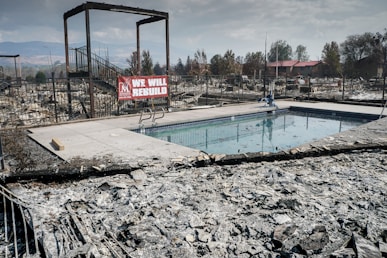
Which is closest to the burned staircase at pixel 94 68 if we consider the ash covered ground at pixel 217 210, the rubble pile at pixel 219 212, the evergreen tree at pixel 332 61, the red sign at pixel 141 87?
the red sign at pixel 141 87

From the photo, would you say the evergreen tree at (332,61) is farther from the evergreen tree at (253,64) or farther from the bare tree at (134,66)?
the bare tree at (134,66)

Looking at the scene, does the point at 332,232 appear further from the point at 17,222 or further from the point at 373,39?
the point at 373,39

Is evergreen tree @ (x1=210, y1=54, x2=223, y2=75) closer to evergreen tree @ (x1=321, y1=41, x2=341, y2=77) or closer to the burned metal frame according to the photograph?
evergreen tree @ (x1=321, y1=41, x2=341, y2=77)

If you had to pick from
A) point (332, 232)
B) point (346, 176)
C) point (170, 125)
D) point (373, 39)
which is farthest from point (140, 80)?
point (373, 39)

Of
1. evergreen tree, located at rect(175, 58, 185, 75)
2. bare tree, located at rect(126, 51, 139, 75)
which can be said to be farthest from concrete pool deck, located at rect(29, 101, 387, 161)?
evergreen tree, located at rect(175, 58, 185, 75)

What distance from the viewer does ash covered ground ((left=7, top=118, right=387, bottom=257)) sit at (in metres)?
3.09

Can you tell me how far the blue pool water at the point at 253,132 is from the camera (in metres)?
9.50

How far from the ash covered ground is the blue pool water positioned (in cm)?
357

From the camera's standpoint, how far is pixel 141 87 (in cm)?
1261

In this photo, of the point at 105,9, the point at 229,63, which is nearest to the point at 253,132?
the point at 105,9

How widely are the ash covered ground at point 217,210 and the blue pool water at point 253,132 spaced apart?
3571 mm

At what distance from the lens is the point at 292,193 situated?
14.5ft

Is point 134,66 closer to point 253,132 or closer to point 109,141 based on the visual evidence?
point 253,132

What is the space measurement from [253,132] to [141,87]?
16.1 ft
